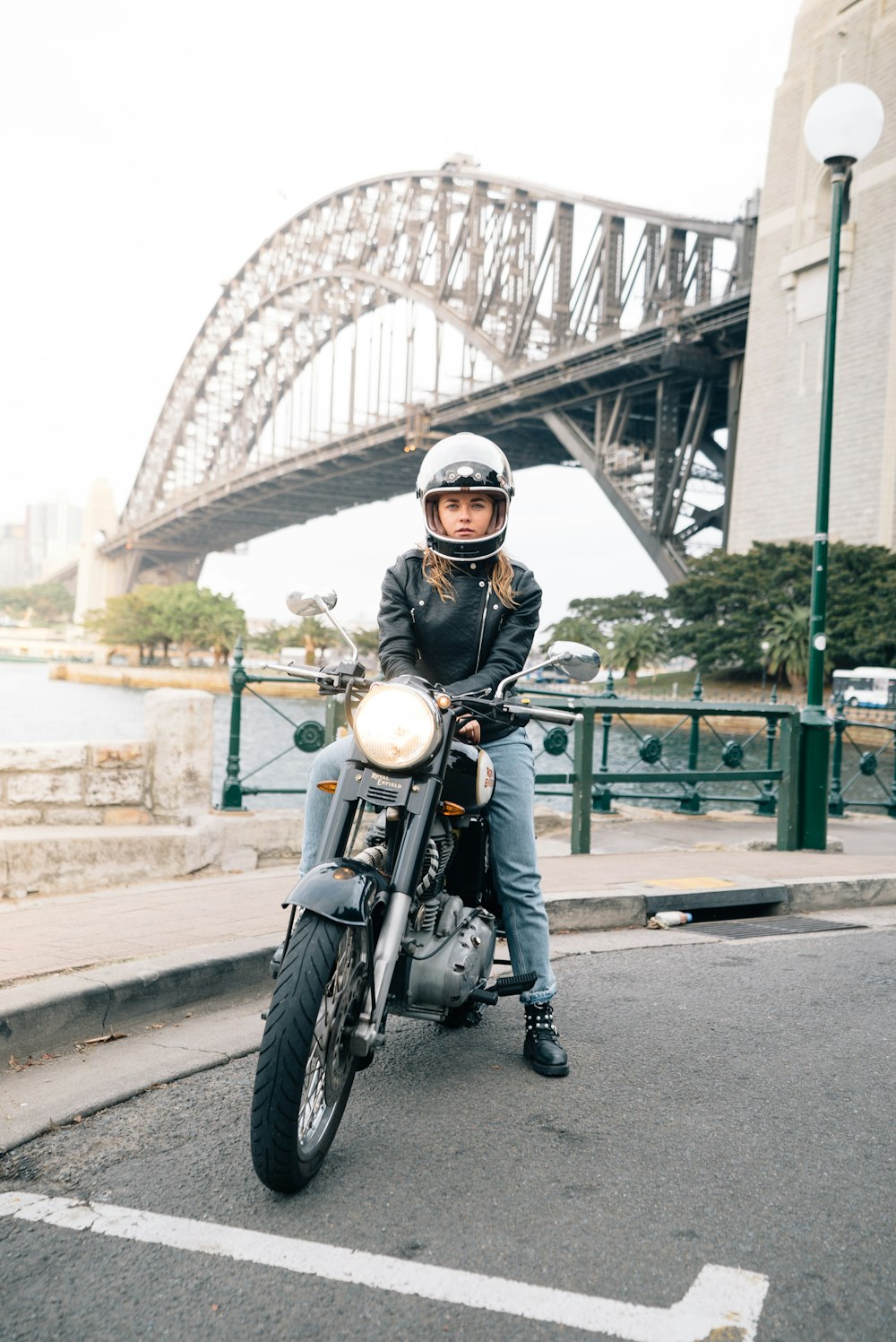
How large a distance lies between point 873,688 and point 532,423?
63.5ft

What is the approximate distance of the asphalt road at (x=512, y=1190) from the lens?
6.22 feet

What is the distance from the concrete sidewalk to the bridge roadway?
35268 millimetres

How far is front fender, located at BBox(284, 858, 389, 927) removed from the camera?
2355 millimetres

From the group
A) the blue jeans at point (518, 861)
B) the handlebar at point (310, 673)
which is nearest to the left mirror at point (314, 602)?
the handlebar at point (310, 673)

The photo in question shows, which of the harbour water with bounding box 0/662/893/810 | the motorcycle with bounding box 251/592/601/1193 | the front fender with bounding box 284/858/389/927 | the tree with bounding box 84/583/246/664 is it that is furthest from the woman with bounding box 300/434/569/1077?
the tree with bounding box 84/583/246/664

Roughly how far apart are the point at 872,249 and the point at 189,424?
158 ft

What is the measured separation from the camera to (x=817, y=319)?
1446 inches

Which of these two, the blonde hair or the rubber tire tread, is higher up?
the blonde hair

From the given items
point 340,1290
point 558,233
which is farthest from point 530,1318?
point 558,233

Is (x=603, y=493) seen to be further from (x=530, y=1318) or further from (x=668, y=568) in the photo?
(x=530, y=1318)

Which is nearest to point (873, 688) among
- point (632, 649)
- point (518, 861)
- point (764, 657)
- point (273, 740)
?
point (764, 657)

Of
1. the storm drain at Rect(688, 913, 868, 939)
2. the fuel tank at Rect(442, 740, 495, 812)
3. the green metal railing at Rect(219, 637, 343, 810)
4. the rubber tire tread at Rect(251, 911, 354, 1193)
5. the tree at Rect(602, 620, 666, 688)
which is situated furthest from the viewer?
the tree at Rect(602, 620, 666, 688)

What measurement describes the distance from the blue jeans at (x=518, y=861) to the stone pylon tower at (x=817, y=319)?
32810mm

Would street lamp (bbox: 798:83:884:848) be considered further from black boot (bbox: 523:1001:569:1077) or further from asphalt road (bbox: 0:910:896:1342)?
black boot (bbox: 523:1001:569:1077)
